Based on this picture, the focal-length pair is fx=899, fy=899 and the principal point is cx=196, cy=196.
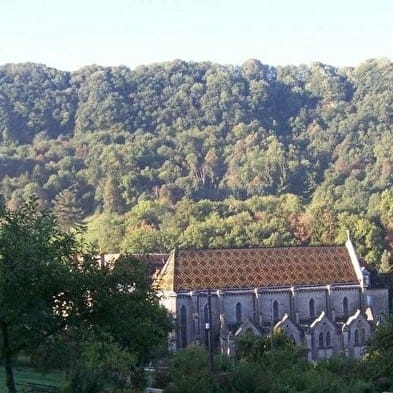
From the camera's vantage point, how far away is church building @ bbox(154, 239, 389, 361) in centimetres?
5922

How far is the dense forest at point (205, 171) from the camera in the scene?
98.4 metres

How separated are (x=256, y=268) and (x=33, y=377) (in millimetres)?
26763

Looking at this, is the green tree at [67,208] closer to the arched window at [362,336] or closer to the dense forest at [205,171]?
the dense forest at [205,171]

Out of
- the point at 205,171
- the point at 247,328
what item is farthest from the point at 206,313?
the point at 205,171

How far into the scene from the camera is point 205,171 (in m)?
162

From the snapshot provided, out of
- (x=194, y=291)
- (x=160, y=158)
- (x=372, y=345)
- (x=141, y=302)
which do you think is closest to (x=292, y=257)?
(x=194, y=291)

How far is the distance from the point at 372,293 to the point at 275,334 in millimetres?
14207

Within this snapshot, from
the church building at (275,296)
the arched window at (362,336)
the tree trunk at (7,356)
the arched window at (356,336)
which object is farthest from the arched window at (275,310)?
the tree trunk at (7,356)

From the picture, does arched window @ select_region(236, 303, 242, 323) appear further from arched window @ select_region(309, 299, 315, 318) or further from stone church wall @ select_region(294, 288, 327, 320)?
arched window @ select_region(309, 299, 315, 318)

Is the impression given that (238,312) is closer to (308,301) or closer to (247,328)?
(247,328)

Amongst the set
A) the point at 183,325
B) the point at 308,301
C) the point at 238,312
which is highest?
the point at 308,301

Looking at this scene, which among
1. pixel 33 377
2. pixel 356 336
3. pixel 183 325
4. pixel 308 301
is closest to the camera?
pixel 33 377

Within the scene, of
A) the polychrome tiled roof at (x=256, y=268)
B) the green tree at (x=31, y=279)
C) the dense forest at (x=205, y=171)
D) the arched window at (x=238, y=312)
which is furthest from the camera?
the dense forest at (x=205, y=171)

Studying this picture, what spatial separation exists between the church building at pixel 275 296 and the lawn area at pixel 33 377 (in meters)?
17.4
